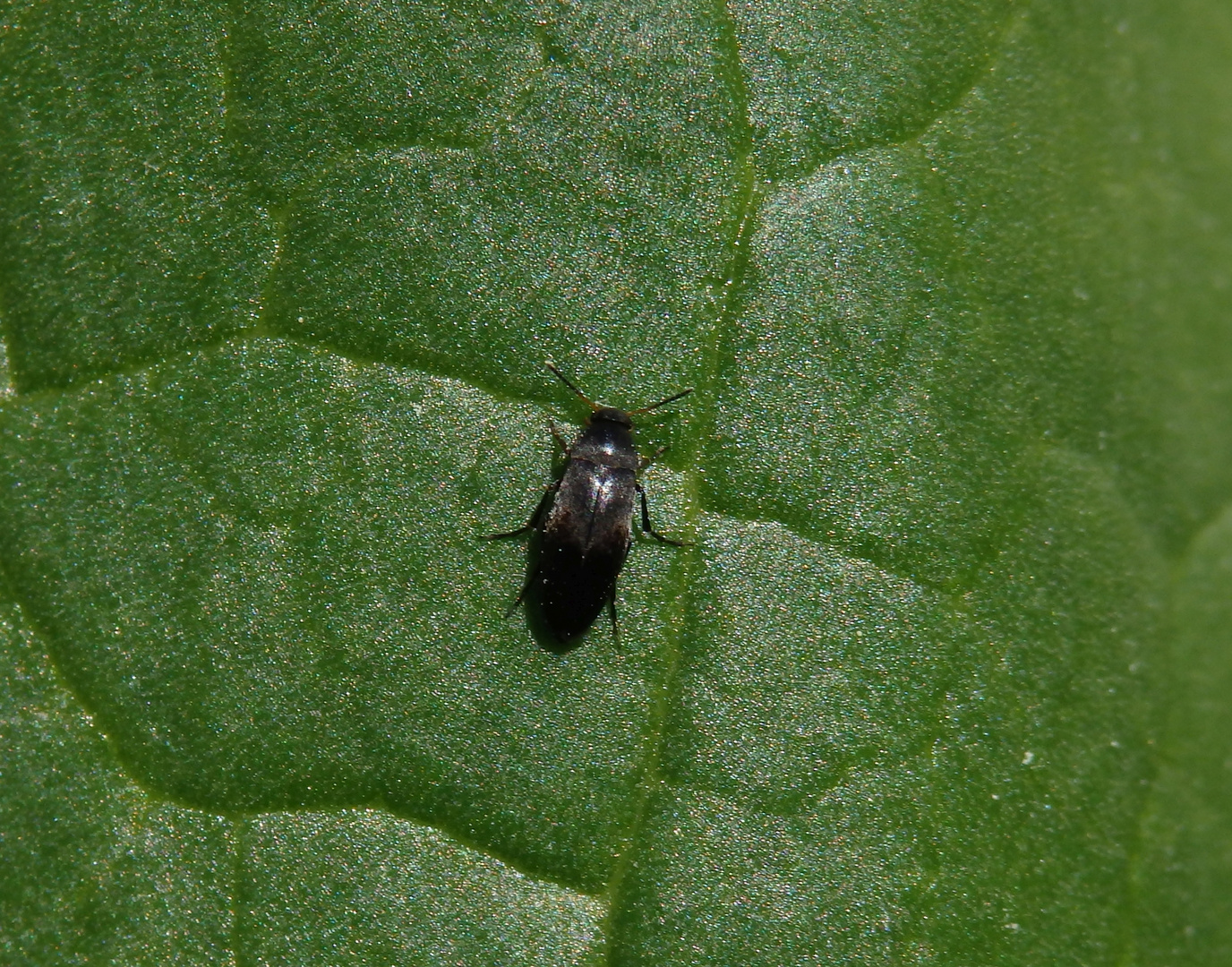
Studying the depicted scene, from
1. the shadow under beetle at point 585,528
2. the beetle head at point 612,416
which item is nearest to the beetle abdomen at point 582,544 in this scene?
the shadow under beetle at point 585,528

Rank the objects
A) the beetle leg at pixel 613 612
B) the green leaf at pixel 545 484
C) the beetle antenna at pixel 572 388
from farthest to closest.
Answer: the beetle antenna at pixel 572 388, the beetle leg at pixel 613 612, the green leaf at pixel 545 484

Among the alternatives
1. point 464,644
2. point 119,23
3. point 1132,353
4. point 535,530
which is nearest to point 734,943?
point 464,644

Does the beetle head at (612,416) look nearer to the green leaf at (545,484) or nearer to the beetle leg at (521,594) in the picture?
the green leaf at (545,484)

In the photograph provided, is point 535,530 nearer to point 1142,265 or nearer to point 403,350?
point 403,350

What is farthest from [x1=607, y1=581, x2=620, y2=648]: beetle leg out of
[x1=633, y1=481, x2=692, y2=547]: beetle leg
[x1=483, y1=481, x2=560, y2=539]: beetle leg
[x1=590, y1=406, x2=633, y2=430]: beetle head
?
[x1=590, y1=406, x2=633, y2=430]: beetle head

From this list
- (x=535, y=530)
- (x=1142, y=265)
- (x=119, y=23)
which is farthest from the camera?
(x=1142, y=265)

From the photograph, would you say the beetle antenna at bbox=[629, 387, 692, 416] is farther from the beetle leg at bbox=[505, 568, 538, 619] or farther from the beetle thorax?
the beetle leg at bbox=[505, 568, 538, 619]
